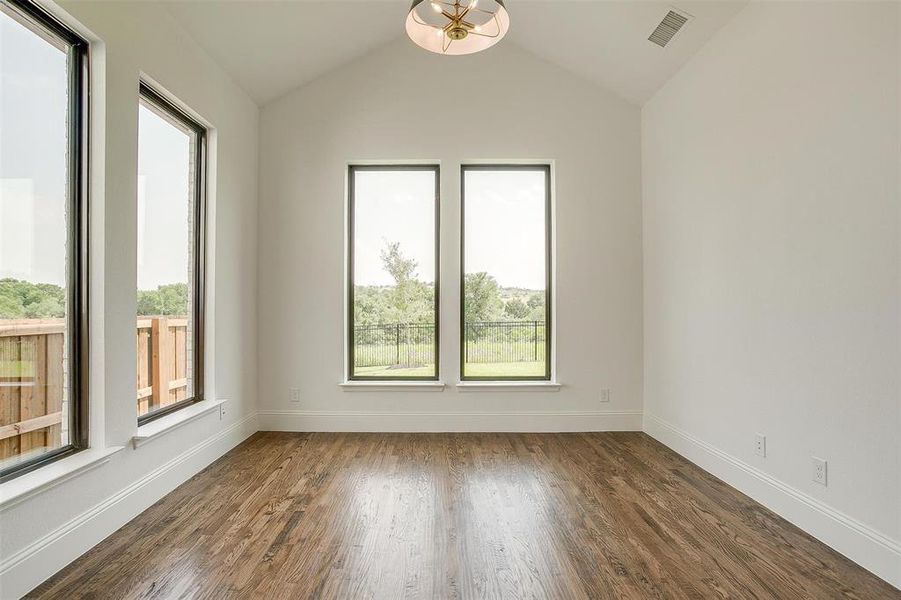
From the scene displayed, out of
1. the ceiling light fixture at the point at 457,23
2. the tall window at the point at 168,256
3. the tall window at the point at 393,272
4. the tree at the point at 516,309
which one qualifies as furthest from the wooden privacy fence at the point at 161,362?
the tree at the point at 516,309

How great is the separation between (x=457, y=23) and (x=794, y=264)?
7.34ft

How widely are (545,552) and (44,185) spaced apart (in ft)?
8.92

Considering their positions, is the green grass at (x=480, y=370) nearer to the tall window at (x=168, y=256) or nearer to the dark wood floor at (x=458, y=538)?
the dark wood floor at (x=458, y=538)

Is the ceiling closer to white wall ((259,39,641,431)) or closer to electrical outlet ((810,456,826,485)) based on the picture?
white wall ((259,39,641,431))

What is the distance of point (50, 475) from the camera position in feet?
6.40

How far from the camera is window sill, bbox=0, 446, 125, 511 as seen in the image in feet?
5.82

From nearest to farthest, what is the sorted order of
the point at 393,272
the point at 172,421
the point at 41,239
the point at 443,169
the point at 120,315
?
the point at 41,239
the point at 120,315
the point at 172,421
the point at 443,169
the point at 393,272

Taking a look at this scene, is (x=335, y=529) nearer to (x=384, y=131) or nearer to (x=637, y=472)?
(x=637, y=472)

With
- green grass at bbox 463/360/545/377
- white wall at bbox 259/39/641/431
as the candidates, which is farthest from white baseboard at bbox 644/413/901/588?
green grass at bbox 463/360/545/377

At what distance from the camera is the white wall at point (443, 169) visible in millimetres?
4141

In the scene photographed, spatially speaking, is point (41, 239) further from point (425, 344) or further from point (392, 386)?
point (425, 344)

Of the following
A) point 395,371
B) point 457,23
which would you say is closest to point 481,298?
point 395,371

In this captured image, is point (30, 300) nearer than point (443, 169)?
Yes

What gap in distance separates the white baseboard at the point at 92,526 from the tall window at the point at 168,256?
349mm
